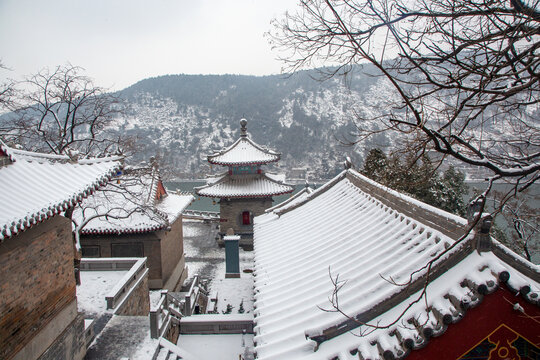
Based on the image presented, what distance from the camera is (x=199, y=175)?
76000 mm

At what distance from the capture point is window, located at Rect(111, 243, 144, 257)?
13719mm

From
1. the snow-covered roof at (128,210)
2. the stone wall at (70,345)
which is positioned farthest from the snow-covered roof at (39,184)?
the snow-covered roof at (128,210)

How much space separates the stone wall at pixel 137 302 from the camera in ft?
30.6

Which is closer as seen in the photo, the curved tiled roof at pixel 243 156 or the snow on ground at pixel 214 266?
the snow on ground at pixel 214 266

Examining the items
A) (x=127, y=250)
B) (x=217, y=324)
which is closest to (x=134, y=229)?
(x=127, y=250)

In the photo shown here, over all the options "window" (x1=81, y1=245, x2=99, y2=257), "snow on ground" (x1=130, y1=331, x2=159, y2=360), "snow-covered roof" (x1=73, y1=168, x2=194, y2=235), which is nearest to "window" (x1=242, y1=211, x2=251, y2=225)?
"snow-covered roof" (x1=73, y1=168, x2=194, y2=235)

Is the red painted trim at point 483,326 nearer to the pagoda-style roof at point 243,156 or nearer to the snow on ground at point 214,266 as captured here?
the snow on ground at point 214,266

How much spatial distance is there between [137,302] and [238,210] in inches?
438

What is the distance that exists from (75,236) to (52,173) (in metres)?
6.38

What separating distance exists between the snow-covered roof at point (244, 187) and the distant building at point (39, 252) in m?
12.7

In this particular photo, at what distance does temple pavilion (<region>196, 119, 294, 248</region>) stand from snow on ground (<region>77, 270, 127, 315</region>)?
9.55 meters

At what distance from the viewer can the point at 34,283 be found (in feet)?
18.9

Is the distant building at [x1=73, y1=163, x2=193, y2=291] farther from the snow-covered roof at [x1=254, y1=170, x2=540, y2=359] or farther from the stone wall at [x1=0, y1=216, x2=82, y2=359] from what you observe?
the snow-covered roof at [x1=254, y1=170, x2=540, y2=359]

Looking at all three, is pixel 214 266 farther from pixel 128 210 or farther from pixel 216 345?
pixel 216 345
